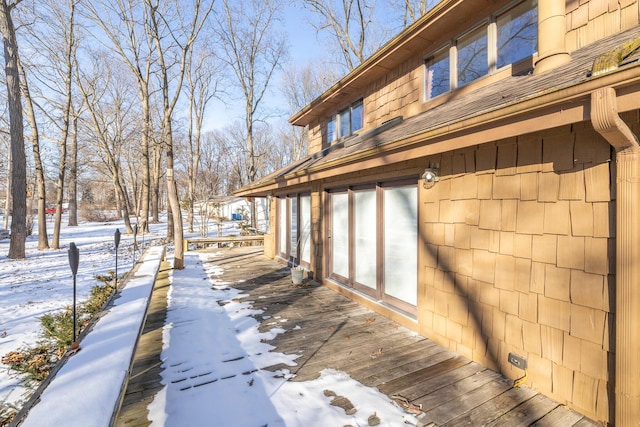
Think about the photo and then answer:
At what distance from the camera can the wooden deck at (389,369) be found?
93.0 inches

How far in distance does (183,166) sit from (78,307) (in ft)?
84.5

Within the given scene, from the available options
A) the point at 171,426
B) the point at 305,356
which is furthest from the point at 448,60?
the point at 171,426

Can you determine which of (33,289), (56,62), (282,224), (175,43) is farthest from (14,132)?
(282,224)

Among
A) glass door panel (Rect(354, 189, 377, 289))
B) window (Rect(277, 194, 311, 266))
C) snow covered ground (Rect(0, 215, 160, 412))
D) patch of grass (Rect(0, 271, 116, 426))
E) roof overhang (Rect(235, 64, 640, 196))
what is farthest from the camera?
window (Rect(277, 194, 311, 266))

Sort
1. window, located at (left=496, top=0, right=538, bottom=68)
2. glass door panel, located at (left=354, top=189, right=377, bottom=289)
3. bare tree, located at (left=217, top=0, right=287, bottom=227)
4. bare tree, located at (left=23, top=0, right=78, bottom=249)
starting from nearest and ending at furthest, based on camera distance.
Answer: window, located at (left=496, top=0, right=538, bottom=68)
glass door panel, located at (left=354, top=189, right=377, bottom=289)
bare tree, located at (left=23, top=0, right=78, bottom=249)
bare tree, located at (left=217, top=0, right=287, bottom=227)

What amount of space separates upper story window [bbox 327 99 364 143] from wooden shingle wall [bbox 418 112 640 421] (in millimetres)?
3498

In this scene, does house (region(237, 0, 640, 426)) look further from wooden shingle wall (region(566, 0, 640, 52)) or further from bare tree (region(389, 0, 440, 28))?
bare tree (region(389, 0, 440, 28))

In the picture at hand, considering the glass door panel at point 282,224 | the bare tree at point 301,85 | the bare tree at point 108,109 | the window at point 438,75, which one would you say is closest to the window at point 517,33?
the window at point 438,75

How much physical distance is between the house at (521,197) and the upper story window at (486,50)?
0.02m

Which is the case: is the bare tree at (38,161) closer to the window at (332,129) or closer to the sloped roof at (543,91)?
the window at (332,129)

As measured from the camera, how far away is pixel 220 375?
294 centimetres

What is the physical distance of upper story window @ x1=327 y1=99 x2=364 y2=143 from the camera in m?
6.72

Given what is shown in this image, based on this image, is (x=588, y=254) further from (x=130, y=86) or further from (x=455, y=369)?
(x=130, y=86)

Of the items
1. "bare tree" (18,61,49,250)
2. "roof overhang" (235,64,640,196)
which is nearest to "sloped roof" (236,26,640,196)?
"roof overhang" (235,64,640,196)
